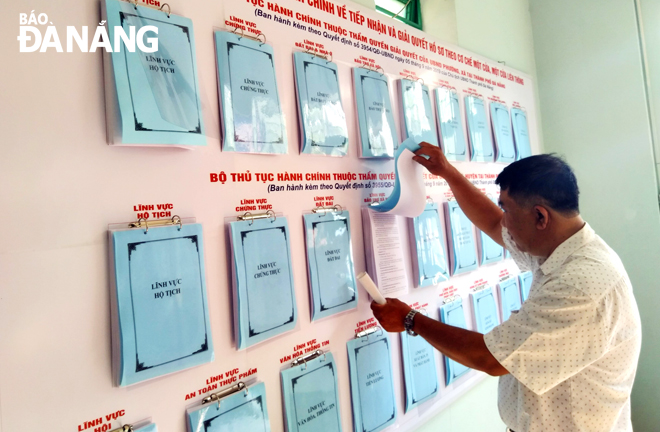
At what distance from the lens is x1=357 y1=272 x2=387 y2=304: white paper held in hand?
99 cm

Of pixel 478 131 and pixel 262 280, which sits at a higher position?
pixel 478 131

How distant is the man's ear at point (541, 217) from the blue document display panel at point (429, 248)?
336mm

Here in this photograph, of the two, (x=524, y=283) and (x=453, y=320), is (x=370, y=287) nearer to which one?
(x=453, y=320)

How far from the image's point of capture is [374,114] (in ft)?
3.80

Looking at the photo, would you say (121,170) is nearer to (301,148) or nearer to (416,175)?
(301,148)

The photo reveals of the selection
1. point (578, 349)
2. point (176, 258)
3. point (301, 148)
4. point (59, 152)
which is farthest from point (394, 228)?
point (59, 152)

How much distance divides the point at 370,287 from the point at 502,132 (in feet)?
3.76

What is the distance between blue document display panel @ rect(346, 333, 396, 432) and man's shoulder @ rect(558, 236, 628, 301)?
0.51 m

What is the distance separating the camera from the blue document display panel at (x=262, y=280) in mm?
806

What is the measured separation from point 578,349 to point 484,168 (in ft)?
3.05

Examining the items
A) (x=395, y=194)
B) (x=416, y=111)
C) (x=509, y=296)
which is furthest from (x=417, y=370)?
(x=416, y=111)

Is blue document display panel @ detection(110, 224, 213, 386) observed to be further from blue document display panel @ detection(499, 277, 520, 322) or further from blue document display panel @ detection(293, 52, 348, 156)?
blue document display panel @ detection(499, 277, 520, 322)

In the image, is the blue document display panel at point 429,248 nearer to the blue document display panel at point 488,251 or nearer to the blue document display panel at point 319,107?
the blue document display panel at point 488,251

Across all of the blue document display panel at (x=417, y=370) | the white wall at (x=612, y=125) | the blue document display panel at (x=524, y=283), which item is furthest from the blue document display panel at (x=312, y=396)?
the white wall at (x=612, y=125)
